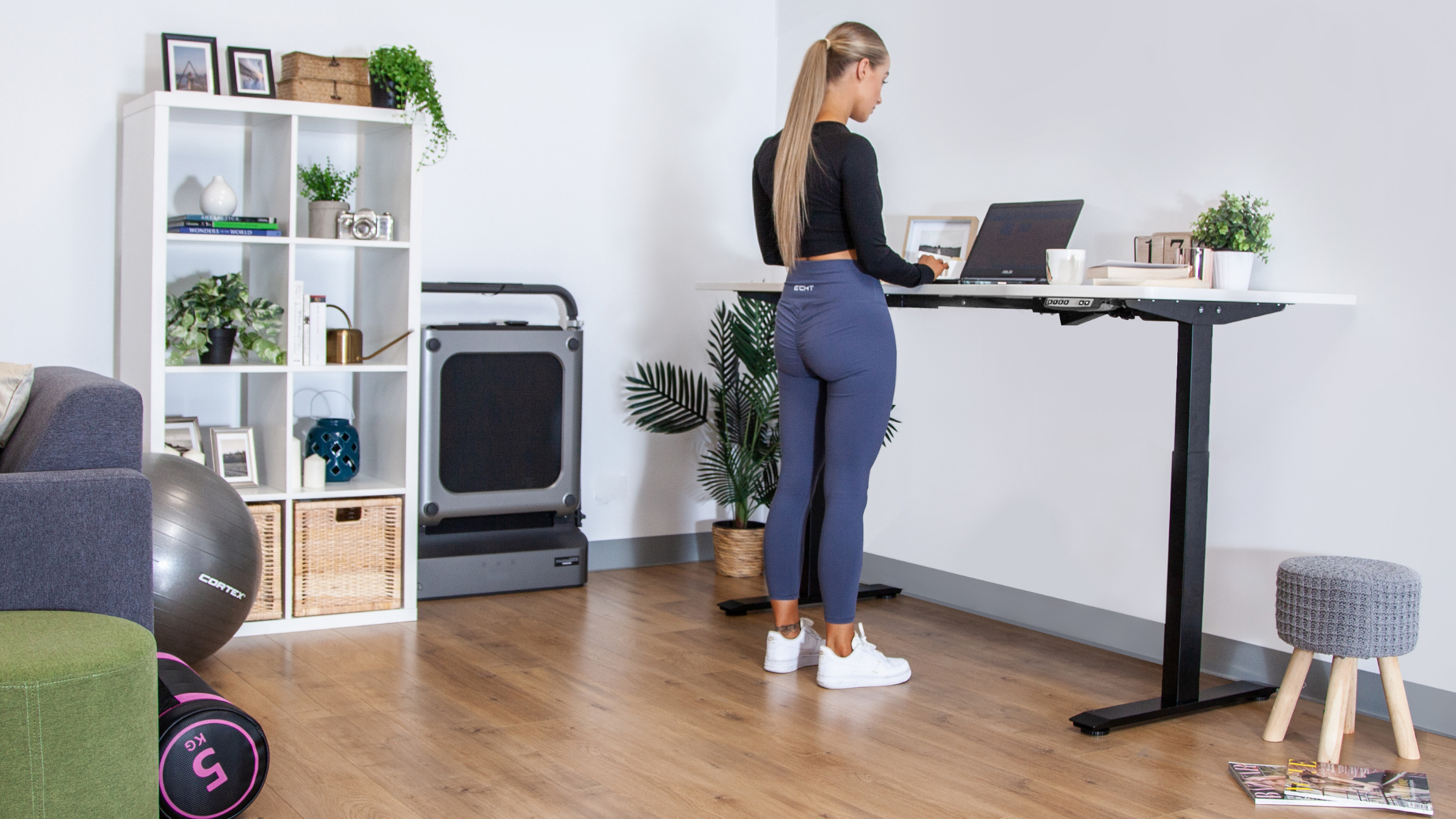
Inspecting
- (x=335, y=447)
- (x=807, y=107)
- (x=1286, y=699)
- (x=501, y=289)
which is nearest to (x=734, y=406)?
(x=501, y=289)

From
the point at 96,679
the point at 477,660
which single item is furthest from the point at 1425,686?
the point at 96,679

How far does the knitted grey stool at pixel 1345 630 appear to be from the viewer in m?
2.58

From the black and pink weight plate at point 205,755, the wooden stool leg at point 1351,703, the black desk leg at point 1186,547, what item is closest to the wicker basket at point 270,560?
the black and pink weight plate at point 205,755

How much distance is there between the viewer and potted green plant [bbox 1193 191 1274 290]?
115 inches

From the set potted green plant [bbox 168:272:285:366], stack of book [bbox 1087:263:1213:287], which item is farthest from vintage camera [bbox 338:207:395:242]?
stack of book [bbox 1087:263:1213:287]

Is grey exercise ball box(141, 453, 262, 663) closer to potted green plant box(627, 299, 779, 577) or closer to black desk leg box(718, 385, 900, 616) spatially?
black desk leg box(718, 385, 900, 616)

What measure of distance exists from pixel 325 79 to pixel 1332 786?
304cm

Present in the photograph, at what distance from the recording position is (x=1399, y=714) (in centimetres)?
264

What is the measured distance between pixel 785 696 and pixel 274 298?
6.31 feet

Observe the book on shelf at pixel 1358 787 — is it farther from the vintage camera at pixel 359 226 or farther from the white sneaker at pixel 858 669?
the vintage camera at pixel 359 226

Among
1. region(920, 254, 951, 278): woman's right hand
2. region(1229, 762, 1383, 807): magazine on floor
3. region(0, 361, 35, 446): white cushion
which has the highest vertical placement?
region(920, 254, 951, 278): woman's right hand

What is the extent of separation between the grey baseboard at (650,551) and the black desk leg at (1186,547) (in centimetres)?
200

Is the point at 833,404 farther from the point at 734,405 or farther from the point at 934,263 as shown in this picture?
the point at 734,405

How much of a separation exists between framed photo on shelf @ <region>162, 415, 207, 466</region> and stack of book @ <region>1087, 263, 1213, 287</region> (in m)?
2.43
